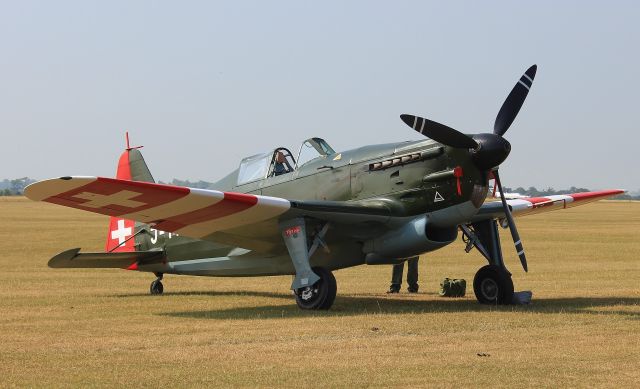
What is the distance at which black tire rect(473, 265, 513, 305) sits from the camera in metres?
13.8

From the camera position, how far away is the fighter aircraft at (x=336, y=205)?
12.2 m

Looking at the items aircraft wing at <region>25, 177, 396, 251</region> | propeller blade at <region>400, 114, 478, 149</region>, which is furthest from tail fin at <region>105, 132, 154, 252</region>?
propeller blade at <region>400, 114, 478, 149</region>

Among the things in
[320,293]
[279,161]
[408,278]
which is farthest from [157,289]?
[320,293]

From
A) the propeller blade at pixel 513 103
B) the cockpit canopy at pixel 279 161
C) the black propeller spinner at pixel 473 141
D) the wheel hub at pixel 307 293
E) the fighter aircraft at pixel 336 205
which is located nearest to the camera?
the fighter aircraft at pixel 336 205

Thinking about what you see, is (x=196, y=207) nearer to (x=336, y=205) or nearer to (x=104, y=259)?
(x=336, y=205)

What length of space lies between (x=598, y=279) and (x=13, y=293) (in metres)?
11.2

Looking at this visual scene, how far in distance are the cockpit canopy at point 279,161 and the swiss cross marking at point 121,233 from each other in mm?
3189

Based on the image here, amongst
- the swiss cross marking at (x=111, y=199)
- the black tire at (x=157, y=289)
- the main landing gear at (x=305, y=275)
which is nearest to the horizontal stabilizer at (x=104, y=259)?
the black tire at (x=157, y=289)

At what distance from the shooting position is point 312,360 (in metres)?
8.27

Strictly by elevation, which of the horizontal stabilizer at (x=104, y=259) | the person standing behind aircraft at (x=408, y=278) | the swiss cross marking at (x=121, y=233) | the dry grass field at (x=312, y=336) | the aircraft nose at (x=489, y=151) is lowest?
the dry grass field at (x=312, y=336)

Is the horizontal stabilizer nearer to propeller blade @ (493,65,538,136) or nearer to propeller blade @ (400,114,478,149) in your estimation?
propeller blade @ (400,114,478,149)

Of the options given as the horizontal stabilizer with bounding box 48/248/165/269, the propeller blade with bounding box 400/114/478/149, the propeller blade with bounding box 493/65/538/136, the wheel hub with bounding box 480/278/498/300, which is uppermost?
the propeller blade with bounding box 493/65/538/136

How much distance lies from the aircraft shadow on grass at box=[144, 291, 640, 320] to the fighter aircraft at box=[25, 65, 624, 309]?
0.45 m

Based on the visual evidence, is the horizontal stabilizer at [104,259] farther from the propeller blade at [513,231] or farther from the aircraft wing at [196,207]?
the propeller blade at [513,231]
